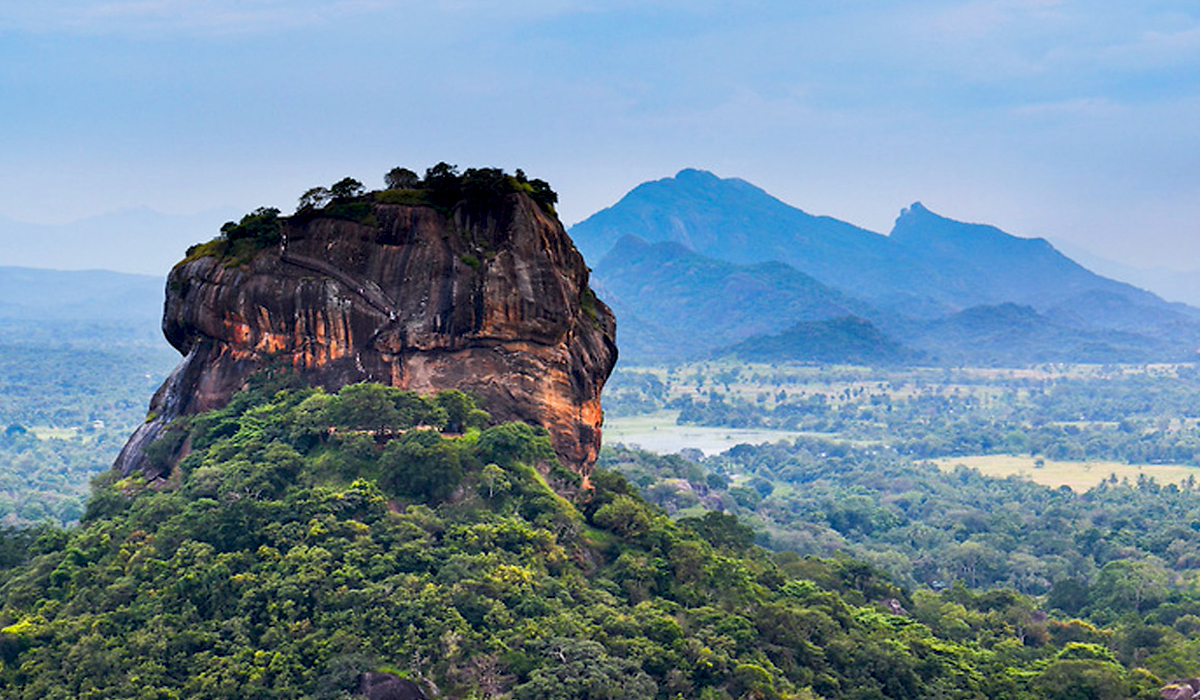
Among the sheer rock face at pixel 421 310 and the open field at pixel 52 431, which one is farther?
the open field at pixel 52 431

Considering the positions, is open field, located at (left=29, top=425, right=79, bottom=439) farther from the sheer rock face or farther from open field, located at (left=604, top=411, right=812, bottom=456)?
the sheer rock face

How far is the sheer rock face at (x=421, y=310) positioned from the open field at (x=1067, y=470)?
80193 millimetres

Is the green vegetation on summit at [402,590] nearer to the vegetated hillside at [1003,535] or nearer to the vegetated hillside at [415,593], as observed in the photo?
the vegetated hillside at [415,593]

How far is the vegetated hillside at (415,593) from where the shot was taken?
1037 inches

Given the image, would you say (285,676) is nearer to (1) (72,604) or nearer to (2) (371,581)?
(2) (371,581)

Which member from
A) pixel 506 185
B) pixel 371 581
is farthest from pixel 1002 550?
pixel 371 581

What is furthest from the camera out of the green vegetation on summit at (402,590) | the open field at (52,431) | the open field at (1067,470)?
the open field at (52,431)

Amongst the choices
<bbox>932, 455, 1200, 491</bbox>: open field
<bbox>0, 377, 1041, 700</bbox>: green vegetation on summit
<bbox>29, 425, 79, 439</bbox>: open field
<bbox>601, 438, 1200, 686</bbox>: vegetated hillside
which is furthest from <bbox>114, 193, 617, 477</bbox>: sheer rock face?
<bbox>29, 425, 79, 439</bbox>: open field

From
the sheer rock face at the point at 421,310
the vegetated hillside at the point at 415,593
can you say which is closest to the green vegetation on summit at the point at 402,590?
the vegetated hillside at the point at 415,593

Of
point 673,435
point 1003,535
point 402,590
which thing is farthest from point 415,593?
point 673,435

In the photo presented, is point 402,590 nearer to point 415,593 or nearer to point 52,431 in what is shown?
point 415,593

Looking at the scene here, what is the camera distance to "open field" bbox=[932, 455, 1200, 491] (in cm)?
10969

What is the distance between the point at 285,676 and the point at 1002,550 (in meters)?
57.1

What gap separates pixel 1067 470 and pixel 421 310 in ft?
315
